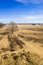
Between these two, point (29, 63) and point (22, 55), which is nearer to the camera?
point (29, 63)

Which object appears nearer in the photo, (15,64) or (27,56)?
(15,64)

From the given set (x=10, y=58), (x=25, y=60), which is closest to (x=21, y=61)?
(x=25, y=60)

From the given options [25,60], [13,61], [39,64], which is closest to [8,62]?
[13,61]

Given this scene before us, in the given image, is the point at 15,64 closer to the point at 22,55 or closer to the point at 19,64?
the point at 19,64

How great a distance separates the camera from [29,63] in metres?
16.3

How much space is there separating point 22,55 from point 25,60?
5.61ft

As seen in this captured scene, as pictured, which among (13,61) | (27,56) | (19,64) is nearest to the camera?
(19,64)

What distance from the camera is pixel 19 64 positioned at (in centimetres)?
1574

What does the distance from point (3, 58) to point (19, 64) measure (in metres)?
2.89

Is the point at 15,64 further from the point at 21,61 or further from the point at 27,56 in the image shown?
the point at 27,56

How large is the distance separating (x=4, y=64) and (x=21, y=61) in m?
2.06

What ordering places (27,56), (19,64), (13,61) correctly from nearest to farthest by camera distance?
(19,64) < (13,61) < (27,56)

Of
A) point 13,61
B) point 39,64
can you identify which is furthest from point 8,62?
point 39,64

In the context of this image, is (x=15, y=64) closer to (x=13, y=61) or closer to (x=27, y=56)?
(x=13, y=61)
